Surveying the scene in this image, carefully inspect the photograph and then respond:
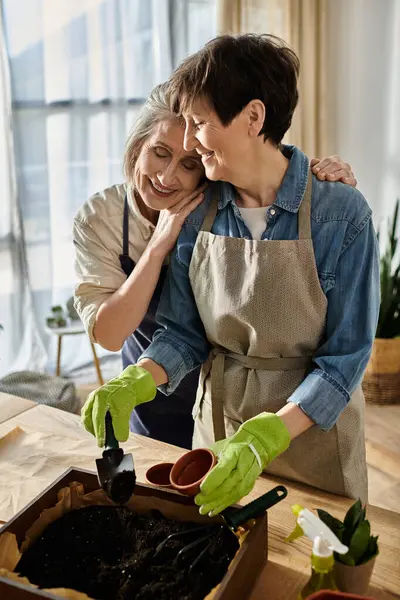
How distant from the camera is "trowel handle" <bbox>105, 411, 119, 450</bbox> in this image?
1.25 meters

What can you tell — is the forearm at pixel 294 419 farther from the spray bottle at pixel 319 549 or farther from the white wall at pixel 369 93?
the white wall at pixel 369 93

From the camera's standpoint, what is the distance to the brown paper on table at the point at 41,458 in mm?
1380

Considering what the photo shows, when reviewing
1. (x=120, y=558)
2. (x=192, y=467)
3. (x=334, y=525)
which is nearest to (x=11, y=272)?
(x=192, y=467)

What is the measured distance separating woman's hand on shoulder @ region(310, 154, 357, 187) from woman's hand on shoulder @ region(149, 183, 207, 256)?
0.28 meters

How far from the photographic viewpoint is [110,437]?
1.27m

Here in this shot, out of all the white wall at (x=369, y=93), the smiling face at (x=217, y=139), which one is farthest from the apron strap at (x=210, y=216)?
the white wall at (x=369, y=93)

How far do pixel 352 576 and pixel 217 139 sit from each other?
841 millimetres

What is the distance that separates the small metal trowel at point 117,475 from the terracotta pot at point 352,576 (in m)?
0.40

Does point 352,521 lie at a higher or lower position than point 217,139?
lower


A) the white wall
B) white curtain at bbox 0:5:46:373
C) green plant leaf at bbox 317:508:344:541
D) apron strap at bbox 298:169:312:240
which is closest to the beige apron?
apron strap at bbox 298:169:312:240

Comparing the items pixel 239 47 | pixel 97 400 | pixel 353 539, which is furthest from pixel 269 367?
pixel 239 47

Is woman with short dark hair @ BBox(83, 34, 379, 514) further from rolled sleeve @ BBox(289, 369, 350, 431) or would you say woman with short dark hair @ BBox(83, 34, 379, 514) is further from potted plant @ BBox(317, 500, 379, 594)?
potted plant @ BBox(317, 500, 379, 594)

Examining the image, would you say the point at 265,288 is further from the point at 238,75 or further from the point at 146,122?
the point at 146,122

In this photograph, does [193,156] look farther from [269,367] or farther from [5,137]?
[5,137]
